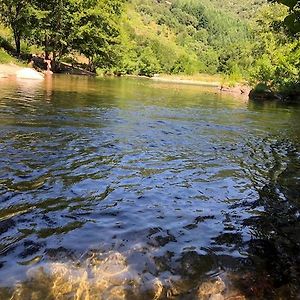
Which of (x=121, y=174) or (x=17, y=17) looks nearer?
(x=121, y=174)

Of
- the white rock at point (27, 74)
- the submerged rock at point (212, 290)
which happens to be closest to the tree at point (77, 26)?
the white rock at point (27, 74)

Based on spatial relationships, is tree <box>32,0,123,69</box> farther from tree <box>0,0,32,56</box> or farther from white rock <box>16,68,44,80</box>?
white rock <box>16,68,44,80</box>

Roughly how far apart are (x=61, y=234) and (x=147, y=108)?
48.0 ft

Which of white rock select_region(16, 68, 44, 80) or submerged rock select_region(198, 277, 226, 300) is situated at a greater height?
submerged rock select_region(198, 277, 226, 300)

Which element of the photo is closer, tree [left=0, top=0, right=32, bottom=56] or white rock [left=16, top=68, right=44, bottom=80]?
white rock [left=16, top=68, right=44, bottom=80]

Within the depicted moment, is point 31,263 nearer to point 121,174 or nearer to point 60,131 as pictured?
point 121,174

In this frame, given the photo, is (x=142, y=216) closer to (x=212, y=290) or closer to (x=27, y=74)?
(x=212, y=290)

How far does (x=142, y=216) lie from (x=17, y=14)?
44658 millimetres

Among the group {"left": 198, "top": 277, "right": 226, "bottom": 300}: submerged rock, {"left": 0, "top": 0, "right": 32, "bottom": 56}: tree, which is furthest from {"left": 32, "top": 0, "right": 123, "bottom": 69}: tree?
{"left": 198, "top": 277, "right": 226, "bottom": 300}: submerged rock

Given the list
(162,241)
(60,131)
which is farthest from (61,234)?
(60,131)

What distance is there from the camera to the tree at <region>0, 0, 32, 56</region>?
43.3m

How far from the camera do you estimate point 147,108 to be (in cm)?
1908

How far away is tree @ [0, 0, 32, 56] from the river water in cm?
3622

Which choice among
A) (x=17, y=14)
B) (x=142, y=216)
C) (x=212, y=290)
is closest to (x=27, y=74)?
(x=17, y=14)
